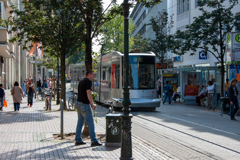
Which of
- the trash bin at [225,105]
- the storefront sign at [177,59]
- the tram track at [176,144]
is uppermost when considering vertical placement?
the storefront sign at [177,59]

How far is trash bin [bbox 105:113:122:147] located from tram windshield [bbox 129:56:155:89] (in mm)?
10114

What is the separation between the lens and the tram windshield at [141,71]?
18405mm

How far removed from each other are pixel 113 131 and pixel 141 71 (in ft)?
34.3

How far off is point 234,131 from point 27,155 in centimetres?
707

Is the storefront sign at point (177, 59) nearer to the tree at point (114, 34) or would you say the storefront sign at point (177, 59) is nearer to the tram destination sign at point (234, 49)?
the tram destination sign at point (234, 49)

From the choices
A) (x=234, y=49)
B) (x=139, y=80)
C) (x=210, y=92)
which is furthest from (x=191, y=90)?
(x=139, y=80)

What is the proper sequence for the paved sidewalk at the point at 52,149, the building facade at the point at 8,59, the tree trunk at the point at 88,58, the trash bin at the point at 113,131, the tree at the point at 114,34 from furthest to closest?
1. the tree at the point at 114,34
2. the building facade at the point at 8,59
3. the tree trunk at the point at 88,58
4. the trash bin at the point at 113,131
5. the paved sidewalk at the point at 52,149

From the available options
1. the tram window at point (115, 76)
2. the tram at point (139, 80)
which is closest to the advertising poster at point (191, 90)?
the tram at point (139, 80)

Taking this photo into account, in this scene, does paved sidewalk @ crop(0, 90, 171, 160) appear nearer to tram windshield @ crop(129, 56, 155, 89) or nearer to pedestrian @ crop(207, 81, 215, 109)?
tram windshield @ crop(129, 56, 155, 89)

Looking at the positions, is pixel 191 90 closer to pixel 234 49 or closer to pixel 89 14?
pixel 234 49

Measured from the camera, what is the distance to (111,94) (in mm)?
19812

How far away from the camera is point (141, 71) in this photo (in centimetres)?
1847

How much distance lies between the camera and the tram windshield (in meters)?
18.4

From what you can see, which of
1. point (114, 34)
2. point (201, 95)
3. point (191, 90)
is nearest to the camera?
point (201, 95)
